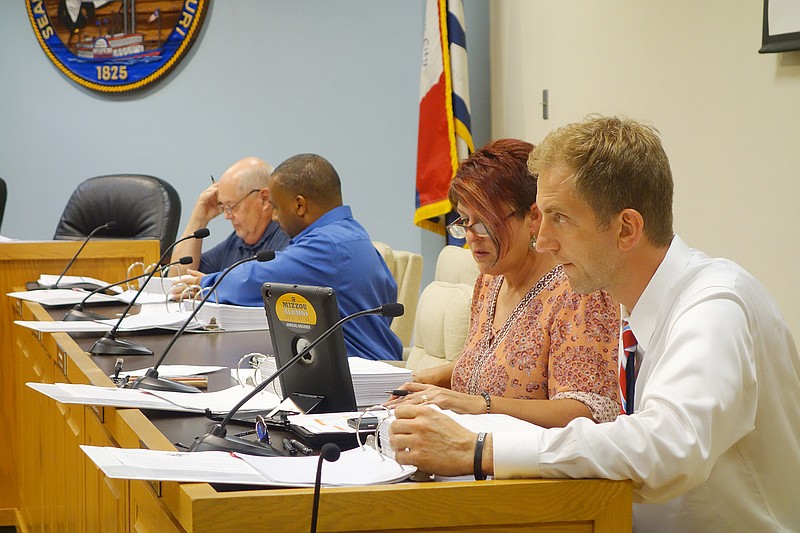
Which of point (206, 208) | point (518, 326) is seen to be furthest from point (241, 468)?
point (206, 208)

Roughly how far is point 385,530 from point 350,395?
548 mm

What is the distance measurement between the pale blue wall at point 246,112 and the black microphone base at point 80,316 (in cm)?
228

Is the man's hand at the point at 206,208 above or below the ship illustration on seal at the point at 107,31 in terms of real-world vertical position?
below

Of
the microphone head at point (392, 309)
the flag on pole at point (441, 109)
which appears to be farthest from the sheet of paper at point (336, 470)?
the flag on pole at point (441, 109)

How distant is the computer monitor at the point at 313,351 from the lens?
170cm

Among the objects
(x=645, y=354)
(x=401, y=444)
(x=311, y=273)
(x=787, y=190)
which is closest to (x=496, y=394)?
(x=645, y=354)

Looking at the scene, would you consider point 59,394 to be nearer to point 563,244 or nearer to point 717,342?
point 563,244

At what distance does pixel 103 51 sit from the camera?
204 inches

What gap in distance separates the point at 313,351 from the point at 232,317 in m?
1.23

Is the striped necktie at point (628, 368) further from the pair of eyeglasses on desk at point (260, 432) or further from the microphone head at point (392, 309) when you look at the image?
the pair of eyeglasses on desk at point (260, 432)

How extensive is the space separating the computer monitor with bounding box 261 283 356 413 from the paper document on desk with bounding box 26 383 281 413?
0.08 meters

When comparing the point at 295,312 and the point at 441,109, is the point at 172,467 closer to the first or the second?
the point at 295,312

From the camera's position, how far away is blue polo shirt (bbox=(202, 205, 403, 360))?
3135 mm

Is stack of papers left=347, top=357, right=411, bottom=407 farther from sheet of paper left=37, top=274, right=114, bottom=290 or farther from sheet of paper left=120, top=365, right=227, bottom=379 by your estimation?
sheet of paper left=37, top=274, right=114, bottom=290
